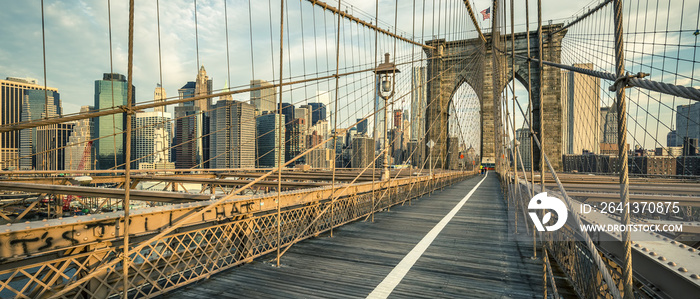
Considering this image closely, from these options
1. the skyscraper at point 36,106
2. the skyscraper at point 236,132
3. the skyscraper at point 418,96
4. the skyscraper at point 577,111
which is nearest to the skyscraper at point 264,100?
the skyscraper at point 236,132

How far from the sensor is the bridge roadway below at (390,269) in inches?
189

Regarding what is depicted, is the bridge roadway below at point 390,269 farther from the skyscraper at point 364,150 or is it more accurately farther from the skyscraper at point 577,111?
the skyscraper at point 577,111

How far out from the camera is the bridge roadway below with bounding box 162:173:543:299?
479 cm

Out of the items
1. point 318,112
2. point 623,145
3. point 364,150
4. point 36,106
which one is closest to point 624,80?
point 623,145

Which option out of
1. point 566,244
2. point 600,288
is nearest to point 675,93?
point 600,288

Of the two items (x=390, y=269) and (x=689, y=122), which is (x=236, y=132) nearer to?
(x=390, y=269)

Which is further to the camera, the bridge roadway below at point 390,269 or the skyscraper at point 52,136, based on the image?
the skyscraper at point 52,136

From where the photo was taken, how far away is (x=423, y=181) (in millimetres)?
17406

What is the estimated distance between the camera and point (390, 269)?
5758mm

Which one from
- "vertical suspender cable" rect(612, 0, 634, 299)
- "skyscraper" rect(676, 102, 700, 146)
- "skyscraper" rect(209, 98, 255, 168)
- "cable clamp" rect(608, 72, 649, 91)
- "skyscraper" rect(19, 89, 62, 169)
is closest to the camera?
"vertical suspender cable" rect(612, 0, 634, 299)

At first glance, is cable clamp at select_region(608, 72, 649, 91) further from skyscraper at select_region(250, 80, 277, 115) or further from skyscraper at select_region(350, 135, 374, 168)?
skyscraper at select_region(350, 135, 374, 168)

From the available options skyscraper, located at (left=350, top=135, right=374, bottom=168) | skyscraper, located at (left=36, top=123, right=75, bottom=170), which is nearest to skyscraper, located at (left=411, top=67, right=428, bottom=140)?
skyscraper, located at (left=350, top=135, right=374, bottom=168)

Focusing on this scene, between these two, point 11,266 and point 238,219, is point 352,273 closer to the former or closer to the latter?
point 238,219

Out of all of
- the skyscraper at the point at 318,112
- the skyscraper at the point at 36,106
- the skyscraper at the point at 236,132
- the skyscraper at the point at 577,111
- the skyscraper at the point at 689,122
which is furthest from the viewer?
the skyscraper at the point at 577,111
